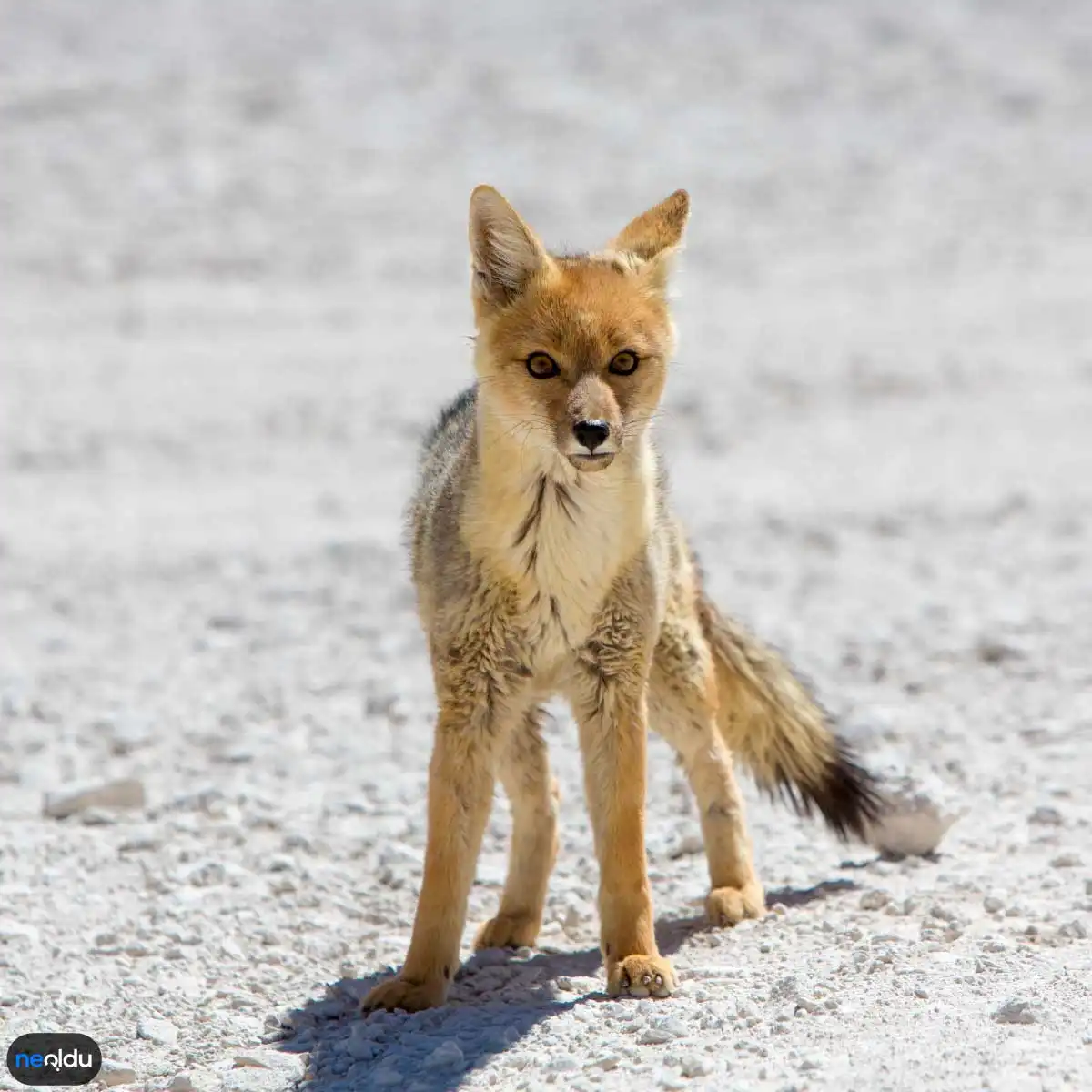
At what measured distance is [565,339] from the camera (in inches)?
185

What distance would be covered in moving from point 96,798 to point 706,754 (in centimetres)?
252

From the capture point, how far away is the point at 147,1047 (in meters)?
4.70

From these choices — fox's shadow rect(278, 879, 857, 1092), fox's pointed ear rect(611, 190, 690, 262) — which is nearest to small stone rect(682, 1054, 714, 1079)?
fox's shadow rect(278, 879, 857, 1092)

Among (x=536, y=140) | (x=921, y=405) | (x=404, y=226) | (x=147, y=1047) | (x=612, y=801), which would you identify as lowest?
(x=147, y=1047)

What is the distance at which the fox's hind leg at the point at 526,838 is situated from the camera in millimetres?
5531

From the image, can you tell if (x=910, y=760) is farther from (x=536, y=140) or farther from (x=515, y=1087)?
(x=536, y=140)

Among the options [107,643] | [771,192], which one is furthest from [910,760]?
[771,192]

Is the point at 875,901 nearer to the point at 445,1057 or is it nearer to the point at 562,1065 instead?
the point at 562,1065

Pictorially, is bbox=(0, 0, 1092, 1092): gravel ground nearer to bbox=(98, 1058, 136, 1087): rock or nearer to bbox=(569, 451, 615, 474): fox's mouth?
bbox=(98, 1058, 136, 1087): rock

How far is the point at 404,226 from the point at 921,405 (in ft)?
26.2

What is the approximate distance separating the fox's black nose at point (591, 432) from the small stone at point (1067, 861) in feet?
8.23

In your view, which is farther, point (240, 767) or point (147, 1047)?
point (240, 767)

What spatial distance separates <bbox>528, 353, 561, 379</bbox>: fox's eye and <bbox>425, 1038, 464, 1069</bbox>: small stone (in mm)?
1837

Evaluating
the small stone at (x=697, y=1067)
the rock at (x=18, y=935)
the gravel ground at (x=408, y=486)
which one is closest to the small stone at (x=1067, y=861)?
the gravel ground at (x=408, y=486)
